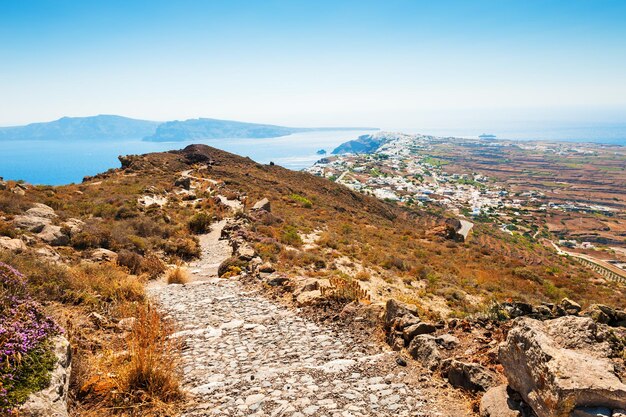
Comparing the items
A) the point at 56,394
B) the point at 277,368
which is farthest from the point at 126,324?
the point at 277,368

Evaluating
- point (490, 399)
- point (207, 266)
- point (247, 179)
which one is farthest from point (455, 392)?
point (247, 179)

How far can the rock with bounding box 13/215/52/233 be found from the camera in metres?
13.6

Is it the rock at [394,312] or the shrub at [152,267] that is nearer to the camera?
the rock at [394,312]

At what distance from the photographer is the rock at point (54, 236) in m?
13.2

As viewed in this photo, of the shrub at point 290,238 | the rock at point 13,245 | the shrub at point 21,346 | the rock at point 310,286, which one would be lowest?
the shrub at point 290,238

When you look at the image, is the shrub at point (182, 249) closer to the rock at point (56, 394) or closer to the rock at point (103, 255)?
the rock at point (103, 255)

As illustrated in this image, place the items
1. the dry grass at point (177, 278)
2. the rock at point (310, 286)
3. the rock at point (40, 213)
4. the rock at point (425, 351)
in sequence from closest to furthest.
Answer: the rock at point (425, 351) → the rock at point (310, 286) → the dry grass at point (177, 278) → the rock at point (40, 213)

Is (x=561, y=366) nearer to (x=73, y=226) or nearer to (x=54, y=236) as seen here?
(x=54, y=236)

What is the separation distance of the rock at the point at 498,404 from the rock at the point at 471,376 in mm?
200

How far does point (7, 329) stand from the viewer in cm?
398

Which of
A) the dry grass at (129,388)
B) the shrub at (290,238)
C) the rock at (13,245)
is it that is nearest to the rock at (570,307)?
the dry grass at (129,388)

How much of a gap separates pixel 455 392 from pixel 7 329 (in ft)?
19.1

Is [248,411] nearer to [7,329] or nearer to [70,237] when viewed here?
[7,329]

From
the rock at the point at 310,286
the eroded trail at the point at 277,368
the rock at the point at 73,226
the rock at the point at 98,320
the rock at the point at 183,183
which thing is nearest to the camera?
the eroded trail at the point at 277,368
